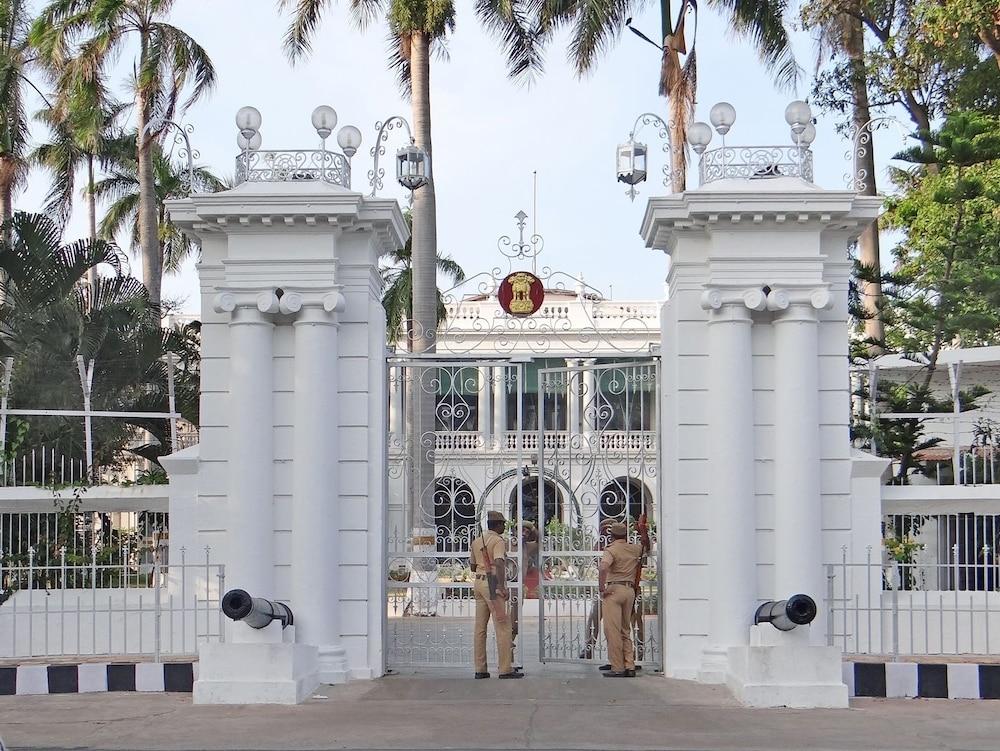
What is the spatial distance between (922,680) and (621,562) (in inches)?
98.1

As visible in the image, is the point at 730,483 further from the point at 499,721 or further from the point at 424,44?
the point at 424,44

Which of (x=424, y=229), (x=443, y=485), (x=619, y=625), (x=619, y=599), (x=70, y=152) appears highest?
(x=70, y=152)

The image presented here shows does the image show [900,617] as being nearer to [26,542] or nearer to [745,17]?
[26,542]

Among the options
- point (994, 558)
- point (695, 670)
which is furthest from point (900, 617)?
point (695, 670)

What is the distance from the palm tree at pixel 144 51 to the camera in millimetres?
23953

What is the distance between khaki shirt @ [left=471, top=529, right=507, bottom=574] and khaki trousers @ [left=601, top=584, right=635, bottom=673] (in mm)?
954

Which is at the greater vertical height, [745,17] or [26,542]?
[745,17]

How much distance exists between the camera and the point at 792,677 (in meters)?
9.77

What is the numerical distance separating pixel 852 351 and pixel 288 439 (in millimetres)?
9141

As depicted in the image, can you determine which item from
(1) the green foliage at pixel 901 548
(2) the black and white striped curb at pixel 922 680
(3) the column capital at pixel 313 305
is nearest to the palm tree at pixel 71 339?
(3) the column capital at pixel 313 305

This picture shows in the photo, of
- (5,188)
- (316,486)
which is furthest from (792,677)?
(5,188)

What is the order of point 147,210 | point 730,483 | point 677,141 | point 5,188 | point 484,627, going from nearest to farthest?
point 730,483 < point 484,627 < point 677,141 < point 147,210 < point 5,188

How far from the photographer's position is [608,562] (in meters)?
11.1

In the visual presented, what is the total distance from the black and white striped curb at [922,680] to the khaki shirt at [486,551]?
286cm
